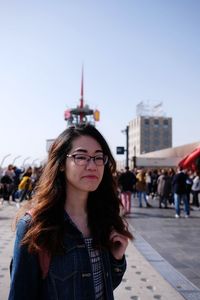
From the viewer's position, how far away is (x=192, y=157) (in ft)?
65.0

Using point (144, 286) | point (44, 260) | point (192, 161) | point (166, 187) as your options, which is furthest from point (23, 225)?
point (192, 161)

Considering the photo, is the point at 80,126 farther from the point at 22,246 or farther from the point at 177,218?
the point at 177,218

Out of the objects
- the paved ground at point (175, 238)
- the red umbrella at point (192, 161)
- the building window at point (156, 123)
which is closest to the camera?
the paved ground at point (175, 238)

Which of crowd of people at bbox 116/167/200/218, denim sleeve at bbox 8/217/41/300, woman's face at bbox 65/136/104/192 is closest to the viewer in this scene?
denim sleeve at bbox 8/217/41/300

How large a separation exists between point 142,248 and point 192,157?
12943 mm

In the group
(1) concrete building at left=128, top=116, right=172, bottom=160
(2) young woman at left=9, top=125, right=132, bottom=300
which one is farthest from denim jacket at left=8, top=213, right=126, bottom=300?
(1) concrete building at left=128, top=116, right=172, bottom=160

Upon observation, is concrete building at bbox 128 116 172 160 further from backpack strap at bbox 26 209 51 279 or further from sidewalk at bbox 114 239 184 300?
backpack strap at bbox 26 209 51 279

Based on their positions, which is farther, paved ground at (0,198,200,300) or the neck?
paved ground at (0,198,200,300)

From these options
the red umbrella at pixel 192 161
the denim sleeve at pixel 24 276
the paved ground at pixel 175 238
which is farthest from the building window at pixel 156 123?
the denim sleeve at pixel 24 276

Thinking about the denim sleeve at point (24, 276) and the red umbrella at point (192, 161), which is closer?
the denim sleeve at point (24, 276)

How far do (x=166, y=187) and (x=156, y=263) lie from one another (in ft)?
32.5

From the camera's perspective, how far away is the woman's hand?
6.48 ft

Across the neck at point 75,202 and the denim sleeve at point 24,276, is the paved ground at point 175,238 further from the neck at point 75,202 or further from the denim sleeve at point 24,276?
the denim sleeve at point 24,276

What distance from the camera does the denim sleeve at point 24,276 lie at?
168cm
